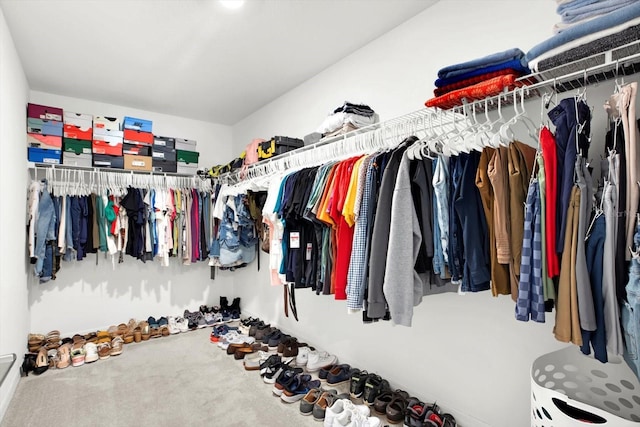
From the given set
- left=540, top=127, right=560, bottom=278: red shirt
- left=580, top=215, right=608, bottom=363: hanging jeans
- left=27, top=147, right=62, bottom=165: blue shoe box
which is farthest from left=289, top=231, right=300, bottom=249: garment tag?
left=27, top=147, right=62, bottom=165: blue shoe box

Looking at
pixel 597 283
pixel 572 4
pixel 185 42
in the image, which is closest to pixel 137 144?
pixel 185 42

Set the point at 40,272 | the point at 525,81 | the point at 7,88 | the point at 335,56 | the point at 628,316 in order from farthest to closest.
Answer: the point at 40,272 → the point at 335,56 → the point at 7,88 → the point at 525,81 → the point at 628,316

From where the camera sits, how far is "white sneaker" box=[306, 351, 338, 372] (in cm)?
260

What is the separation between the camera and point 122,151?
3555 mm

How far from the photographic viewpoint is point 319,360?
2.63 metres

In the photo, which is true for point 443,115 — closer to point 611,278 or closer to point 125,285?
point 611,278

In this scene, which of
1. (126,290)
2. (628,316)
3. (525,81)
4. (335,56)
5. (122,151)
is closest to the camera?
(628,316)

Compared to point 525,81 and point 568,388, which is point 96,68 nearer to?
point 525,81

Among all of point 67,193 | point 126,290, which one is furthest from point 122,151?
point 126,290

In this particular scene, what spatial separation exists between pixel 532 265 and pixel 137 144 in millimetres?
3971

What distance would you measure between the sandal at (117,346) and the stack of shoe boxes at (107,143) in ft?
6.10

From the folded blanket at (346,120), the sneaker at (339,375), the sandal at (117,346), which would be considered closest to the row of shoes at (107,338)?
the sandal at (117,346)

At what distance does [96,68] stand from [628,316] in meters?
3.93

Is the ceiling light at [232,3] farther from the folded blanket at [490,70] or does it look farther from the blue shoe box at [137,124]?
the blue shoe box at [137,124]
